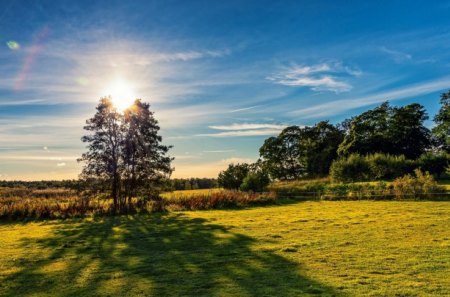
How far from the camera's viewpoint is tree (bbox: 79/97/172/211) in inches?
1357

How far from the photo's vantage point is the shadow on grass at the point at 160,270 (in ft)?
28.6

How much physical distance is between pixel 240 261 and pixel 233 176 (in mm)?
44147

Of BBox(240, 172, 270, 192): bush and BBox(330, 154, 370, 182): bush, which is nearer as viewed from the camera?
BBox(240, 172, 270, 192): bush

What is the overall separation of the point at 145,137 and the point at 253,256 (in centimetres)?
2719

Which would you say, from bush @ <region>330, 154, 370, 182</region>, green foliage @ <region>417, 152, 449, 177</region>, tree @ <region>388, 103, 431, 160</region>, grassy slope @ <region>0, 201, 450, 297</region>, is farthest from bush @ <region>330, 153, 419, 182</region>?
grassy slope @ <region>0, 201, 450, 297</region>

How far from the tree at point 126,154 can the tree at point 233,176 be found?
756 inches

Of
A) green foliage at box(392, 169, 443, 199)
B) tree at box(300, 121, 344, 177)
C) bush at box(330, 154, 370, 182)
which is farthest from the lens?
tree at box(300, 121, 344, 177)

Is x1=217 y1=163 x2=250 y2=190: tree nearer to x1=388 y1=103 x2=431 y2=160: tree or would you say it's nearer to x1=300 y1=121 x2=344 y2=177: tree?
x1=300 y1=121 x2=344 y2=177: tree

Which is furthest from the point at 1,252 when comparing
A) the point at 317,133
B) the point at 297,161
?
the point at 317,133

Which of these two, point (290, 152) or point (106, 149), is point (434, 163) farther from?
point (106, 149)

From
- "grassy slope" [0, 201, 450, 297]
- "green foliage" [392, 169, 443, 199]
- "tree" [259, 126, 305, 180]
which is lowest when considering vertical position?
"grassy slope" [0, 201, 450, 297]

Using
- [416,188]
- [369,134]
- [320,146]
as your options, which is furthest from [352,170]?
[320,146]

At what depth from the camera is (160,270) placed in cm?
1074

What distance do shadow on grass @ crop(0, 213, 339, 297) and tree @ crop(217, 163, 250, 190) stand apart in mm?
38081
